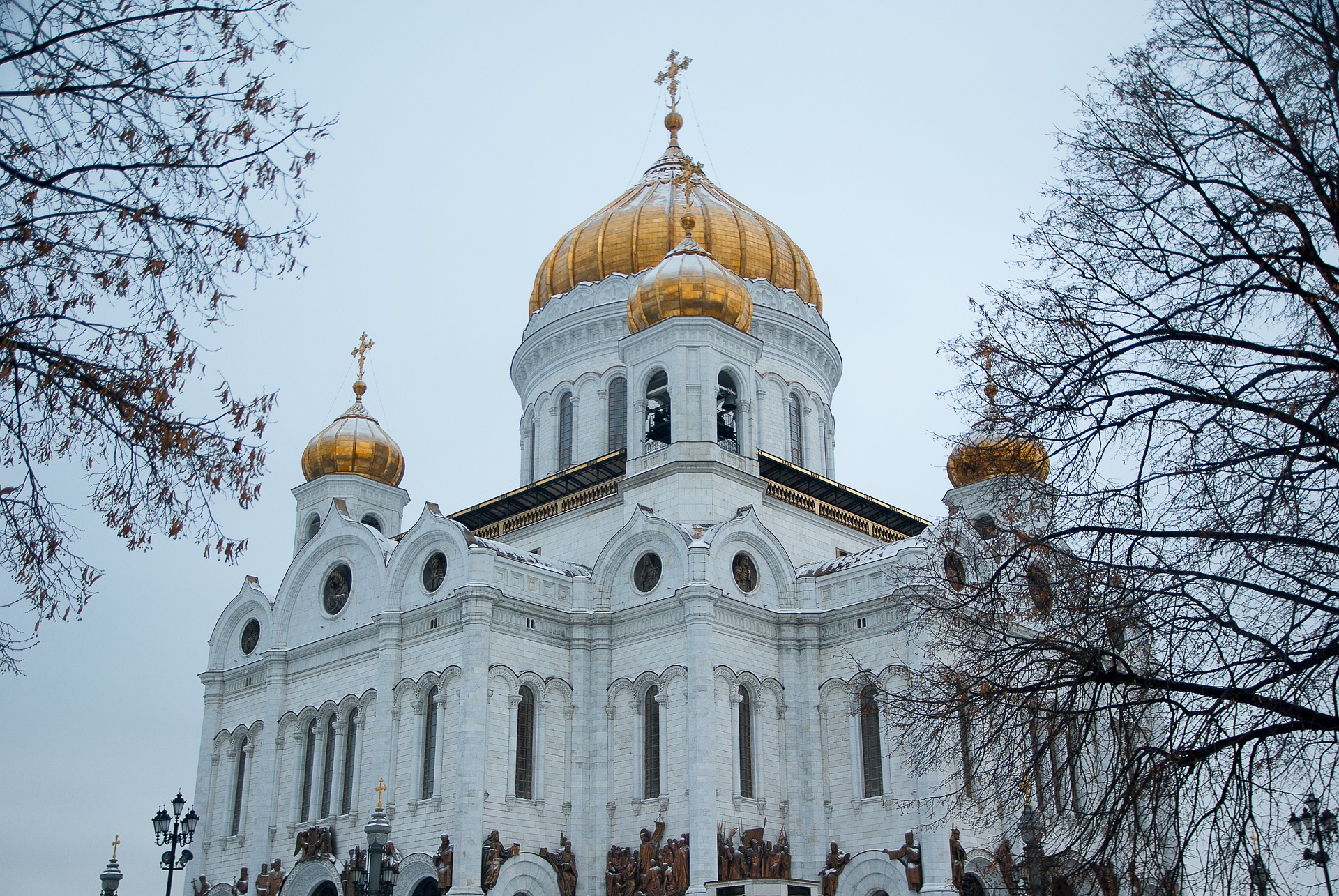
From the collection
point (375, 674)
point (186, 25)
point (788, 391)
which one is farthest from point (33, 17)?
point (788, 391)

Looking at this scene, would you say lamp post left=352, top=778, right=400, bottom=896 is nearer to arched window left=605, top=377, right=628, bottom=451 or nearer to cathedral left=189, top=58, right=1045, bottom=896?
cathedral left=189, top=58, right=1045, bottom=896

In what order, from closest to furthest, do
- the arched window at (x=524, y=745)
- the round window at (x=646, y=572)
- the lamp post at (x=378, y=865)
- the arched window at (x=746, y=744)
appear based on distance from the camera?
1. the lamp post at (x=378, y=865)
2. the arched window at (x=524, y=745)
3. the arched window at (x=746, y=744)
4. the round window at (x=646, y=572)

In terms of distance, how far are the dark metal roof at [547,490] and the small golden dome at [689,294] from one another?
A: 2947 mm

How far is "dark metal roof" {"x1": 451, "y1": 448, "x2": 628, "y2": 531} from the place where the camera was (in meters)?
28.0

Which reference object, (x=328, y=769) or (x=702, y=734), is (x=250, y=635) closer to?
(x=328, y=769)

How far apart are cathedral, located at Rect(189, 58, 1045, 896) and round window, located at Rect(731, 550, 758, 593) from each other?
4cm

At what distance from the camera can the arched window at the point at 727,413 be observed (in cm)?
2775

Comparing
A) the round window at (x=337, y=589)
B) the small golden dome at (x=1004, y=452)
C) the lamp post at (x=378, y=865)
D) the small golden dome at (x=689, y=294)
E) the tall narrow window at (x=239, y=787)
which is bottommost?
the lamp post at (x=378, y=865)

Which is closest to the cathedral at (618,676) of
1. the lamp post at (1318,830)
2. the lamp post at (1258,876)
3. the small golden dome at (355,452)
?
the small golden dome at (355,452)

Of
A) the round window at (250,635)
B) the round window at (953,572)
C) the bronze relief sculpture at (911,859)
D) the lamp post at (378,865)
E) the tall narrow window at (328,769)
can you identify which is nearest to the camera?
the round window at (953,572)

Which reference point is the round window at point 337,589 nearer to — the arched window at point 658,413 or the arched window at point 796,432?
the arched window at point 658,413

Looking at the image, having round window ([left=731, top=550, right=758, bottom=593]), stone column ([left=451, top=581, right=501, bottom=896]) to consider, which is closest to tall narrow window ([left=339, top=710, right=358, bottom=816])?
stone column ([left=451, top=581, right=501, bottom=896])

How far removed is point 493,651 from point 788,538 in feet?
22.9

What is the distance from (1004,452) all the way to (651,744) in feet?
48.3
